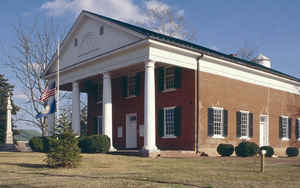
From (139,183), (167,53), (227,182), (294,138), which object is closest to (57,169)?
(139,183)

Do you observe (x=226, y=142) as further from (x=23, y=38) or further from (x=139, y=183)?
(x=23, y=38)

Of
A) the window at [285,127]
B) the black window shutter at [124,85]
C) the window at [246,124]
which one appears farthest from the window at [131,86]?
the window at [285,127]

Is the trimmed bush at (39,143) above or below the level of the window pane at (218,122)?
below

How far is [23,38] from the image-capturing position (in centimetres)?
3959

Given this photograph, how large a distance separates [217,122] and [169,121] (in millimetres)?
3108

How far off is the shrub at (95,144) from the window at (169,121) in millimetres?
4022

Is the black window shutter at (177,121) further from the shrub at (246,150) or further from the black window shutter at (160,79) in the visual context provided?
the shrub at (246,150)

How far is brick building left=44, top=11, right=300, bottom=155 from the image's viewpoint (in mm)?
22047

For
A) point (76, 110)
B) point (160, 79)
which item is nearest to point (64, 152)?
point (160, 79)

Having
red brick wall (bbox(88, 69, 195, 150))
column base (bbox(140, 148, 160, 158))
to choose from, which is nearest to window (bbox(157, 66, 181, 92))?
red brick wall (bbox(88, 69, 195, 150))

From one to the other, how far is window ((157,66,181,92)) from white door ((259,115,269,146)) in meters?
8.11

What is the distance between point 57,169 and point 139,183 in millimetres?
4800

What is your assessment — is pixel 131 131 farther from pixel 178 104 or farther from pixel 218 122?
pixel 218 122

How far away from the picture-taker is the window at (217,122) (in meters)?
23.5
